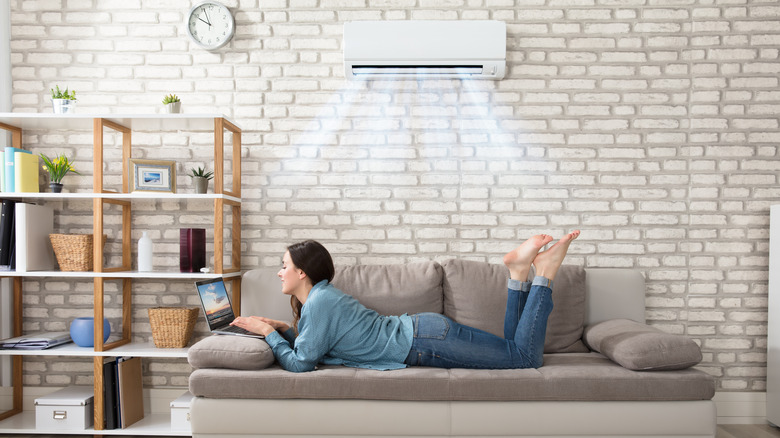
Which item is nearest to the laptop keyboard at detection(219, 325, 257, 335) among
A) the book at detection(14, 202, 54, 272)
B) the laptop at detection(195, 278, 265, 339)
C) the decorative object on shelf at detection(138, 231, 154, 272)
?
the laptop at detection(195, 278, 265, 339)

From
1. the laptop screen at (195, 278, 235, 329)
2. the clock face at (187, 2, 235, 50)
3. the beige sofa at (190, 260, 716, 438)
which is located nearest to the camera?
the beige sofa at (190, 260, 716, 438)

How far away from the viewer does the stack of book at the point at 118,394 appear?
2.82 meters

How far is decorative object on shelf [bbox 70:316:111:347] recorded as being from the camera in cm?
290

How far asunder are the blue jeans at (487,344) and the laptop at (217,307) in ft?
2.45

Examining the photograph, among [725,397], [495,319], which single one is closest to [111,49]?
→ [495,319]

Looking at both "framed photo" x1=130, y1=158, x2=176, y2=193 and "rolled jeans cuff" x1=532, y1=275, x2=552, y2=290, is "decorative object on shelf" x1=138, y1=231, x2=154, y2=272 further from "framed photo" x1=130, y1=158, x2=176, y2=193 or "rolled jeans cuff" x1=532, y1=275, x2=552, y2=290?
"rolled jeans cuff" x1=532, y1=275, x2=552, y2=290

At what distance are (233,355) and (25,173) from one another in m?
1.51

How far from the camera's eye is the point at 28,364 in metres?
3.21

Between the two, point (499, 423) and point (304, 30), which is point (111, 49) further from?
point (499, 423)

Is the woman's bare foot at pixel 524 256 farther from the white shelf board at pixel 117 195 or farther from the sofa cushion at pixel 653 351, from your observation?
the white shelf board at pixel 117 195

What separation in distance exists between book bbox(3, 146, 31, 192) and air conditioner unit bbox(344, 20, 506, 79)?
1698mm

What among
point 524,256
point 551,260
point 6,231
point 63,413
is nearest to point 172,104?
point 6,231

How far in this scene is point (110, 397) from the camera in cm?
282

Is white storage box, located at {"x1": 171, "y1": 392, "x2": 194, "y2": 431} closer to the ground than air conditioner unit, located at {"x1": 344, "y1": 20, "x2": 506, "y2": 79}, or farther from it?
Answer: closer to the ground
